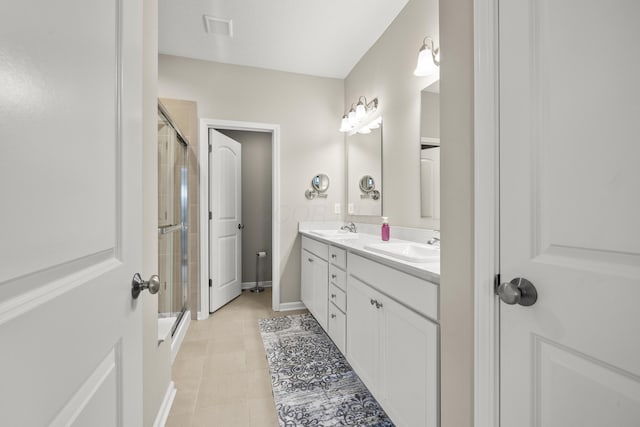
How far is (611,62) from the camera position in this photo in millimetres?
552

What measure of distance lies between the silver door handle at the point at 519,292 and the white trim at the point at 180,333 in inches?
84.7

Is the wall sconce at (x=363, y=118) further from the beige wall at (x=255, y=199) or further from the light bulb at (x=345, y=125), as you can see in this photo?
the beige wall at (x=255, y=199)

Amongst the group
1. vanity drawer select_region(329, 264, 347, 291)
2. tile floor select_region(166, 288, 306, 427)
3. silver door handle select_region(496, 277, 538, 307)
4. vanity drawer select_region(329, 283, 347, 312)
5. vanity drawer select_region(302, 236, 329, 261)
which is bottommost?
tile floor select_region(166, 288, 306, 427)

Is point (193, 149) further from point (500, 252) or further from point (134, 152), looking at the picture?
point (500, 252)

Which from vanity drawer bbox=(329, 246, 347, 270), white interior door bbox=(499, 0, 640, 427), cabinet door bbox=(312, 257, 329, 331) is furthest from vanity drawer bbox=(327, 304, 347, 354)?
white interior door bbox=(499, 0, 640, 427)

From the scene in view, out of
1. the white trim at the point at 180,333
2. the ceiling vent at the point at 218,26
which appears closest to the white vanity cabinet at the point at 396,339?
the white trim at the point at 180,333

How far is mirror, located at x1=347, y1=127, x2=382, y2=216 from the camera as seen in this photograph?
259 centimetres

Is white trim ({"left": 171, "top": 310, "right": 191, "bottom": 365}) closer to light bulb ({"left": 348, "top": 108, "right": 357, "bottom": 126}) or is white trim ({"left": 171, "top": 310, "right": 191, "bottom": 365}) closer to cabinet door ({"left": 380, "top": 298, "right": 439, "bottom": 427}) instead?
cabinet door ({"left": 380, "top": 298, "right": 439, "bottom": 427})

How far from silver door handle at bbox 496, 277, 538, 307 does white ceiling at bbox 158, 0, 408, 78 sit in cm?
222

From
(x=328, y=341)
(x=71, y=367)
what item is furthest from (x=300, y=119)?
(x=71, y=367)

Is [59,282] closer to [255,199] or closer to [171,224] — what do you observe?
[171,224]

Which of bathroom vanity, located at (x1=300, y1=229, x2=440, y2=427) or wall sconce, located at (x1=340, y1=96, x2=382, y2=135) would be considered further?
wall sconce, located at (x1=340, y1=96, x2=382, y2=135)

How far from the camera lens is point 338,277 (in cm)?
203

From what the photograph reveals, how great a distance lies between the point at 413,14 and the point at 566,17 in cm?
175
